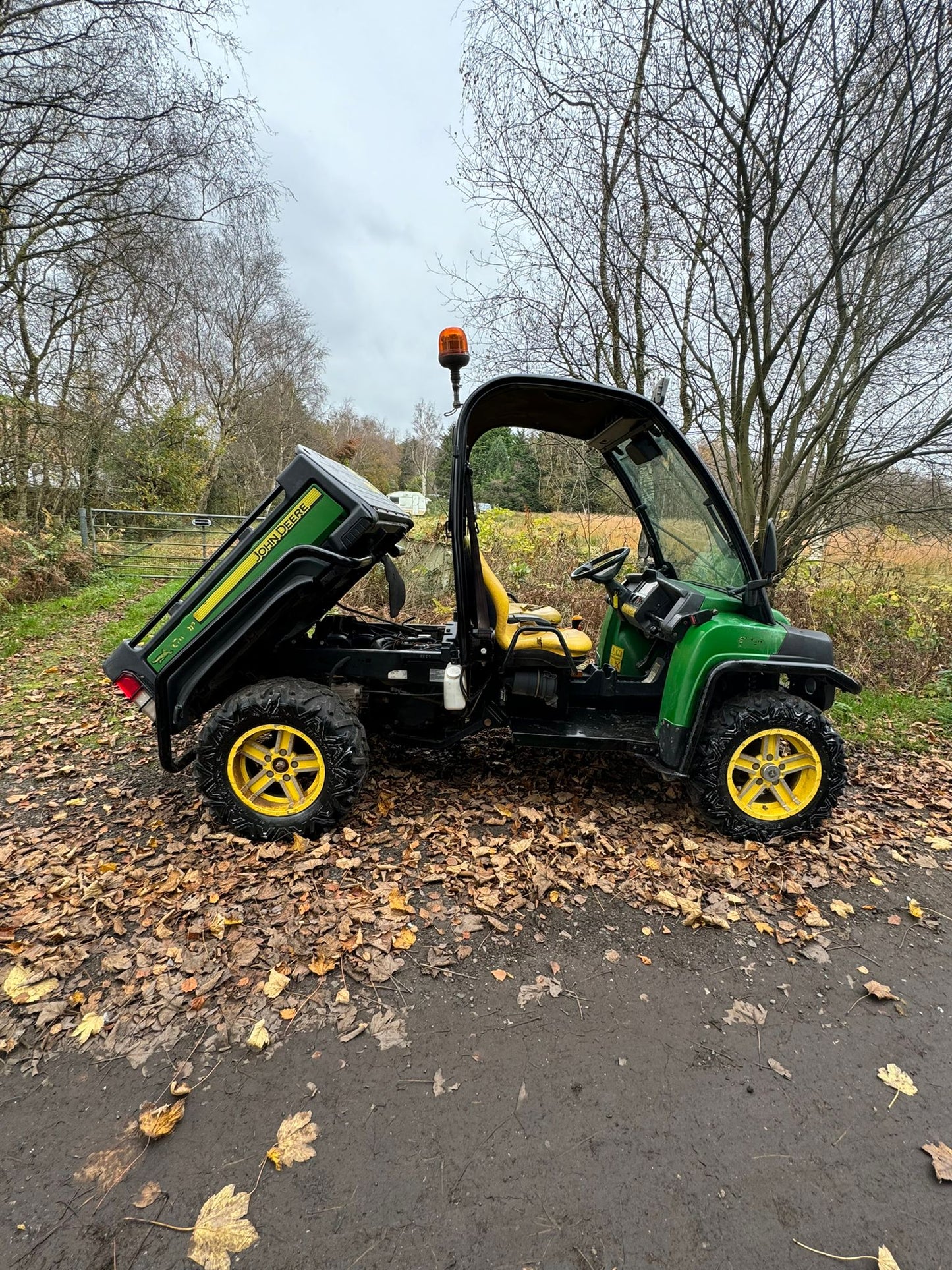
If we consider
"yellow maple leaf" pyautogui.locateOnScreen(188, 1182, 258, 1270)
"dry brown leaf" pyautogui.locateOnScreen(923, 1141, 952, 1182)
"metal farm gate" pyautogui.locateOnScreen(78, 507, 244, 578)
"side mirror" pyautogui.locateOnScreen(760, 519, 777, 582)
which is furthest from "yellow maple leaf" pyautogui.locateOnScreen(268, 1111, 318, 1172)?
"metal farm gate" pyautogui.locateOnScreen(78, 507, 244, 578)

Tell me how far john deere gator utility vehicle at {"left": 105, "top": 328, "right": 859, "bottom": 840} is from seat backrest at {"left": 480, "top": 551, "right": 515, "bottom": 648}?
0.06 feet

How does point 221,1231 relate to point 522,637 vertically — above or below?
below

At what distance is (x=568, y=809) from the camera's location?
3418 millimetres

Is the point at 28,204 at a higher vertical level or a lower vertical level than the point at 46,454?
higher

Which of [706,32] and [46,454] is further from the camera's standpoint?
[46,454]

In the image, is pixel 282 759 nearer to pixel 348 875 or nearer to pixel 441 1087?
pixel 348 875

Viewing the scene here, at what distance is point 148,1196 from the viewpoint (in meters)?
1.50

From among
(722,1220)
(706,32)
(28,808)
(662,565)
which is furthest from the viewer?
(706,32)

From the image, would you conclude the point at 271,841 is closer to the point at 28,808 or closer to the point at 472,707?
the point at 472,707

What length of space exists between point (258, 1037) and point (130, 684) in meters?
1.88

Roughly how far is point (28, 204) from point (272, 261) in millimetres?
19045


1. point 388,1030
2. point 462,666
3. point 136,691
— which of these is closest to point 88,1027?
point 388,1030

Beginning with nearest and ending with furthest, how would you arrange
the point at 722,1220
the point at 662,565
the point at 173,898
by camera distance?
the point at 722,1220, the point at 173,898, the point at 662,565

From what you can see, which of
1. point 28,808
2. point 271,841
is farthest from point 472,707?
point 28,808
